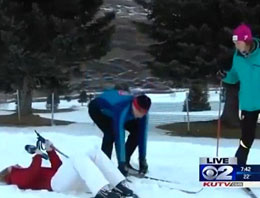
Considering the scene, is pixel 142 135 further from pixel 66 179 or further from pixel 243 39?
pixel 243 39

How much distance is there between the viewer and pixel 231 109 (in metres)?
14.2

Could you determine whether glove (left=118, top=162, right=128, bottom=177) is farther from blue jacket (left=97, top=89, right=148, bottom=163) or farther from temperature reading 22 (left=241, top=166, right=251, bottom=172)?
temperature reading 22 (left=241, top=166, right=251, bottom=172)

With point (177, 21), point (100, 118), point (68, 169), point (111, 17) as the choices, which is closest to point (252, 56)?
point (100, 118)

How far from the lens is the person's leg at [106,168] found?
526 cm

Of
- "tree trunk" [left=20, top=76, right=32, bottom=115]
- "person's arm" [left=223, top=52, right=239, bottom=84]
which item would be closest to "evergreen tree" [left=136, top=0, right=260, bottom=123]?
"tree trunk" [left=20, top=76, right=32, bottom=115]

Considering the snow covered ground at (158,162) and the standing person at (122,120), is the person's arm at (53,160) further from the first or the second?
the standing person at (122,120)

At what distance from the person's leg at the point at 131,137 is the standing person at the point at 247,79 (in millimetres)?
1206

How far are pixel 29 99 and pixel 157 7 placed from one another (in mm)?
5260

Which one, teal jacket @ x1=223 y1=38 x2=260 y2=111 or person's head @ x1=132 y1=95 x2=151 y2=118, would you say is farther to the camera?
teal jacket @ x1=223 y1=38 x2=260 y2=111

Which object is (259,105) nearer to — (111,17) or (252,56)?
(252,56)

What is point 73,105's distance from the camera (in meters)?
29.4

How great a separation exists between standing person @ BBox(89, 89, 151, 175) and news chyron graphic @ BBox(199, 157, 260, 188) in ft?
2.99

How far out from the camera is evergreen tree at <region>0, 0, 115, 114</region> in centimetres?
1477

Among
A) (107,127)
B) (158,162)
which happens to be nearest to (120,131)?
(107,127)
